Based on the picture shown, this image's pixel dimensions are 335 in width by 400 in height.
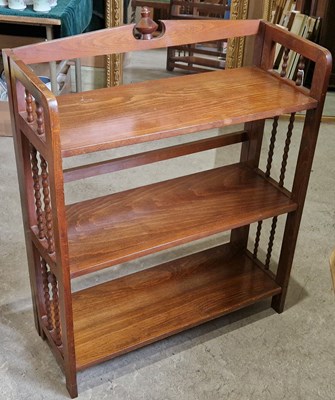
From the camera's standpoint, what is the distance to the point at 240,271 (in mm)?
2166

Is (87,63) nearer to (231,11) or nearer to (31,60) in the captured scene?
(231,11)

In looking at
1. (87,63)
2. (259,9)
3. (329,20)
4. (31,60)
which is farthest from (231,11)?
(31,60)

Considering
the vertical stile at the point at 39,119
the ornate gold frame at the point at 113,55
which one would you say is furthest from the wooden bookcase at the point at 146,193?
the ornate gold frame at the point at 113,55

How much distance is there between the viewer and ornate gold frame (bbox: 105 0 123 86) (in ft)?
10.9

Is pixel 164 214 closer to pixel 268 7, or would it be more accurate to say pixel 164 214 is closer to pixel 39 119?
pixel 39 119

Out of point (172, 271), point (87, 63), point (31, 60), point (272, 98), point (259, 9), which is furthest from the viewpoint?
point (87, 63)

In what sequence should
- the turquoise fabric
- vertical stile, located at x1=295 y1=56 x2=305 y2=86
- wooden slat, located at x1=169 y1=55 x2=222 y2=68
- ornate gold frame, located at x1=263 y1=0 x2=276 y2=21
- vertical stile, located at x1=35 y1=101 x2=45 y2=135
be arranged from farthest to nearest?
wooden slat, located at x1=169 y1=55 x2=222 y2=68 < ornate gold frame, located at x1=263 y1=0 x2=276 y2=21 < the turquoise fabric < vertical stile, located at x1=295 y1=56 x2=305 y2=86 < vertical stile, located at x1=35 y1=101 x2=45 y2=135

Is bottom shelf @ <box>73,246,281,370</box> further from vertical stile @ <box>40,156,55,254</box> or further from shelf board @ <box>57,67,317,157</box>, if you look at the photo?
shelf board @ <box>57,67,317,157</box>

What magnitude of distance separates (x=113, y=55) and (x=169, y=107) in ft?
6.56

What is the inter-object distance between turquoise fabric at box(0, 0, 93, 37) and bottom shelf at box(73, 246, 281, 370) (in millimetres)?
1403

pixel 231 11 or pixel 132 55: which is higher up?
pixel 231 11

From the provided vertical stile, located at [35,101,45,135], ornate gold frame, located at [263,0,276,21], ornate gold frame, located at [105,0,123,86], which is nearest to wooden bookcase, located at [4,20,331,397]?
vertical stile, located at [35,101,45,135]

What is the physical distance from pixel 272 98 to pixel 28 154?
70 cm

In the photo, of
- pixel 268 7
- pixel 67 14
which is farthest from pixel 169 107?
pixel 268 7
